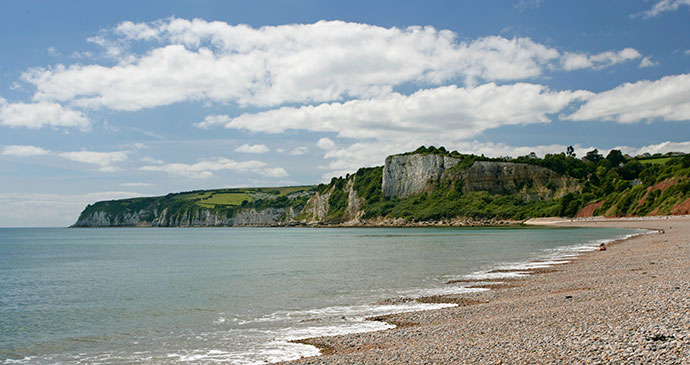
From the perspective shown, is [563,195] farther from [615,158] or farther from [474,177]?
[615,158]

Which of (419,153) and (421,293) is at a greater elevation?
(419,153)

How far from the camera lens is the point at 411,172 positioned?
19162cm

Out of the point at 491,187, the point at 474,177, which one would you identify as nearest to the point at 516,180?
the point at 491,187

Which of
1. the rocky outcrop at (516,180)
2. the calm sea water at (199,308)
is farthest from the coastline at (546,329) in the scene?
the rocky outcrop at (516,180)

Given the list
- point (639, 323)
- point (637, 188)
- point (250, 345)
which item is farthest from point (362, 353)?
point (637, 188)

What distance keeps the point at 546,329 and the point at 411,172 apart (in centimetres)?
18196

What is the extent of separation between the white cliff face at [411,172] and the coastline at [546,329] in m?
168

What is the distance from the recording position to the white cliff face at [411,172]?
609ft

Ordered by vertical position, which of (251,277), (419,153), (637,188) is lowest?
(251,277)

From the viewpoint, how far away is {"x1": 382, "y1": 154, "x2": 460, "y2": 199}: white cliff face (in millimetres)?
185750

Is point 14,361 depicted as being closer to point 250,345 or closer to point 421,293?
point 250,345

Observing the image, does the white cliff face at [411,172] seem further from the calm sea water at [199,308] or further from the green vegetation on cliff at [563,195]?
the calm sea water at [199,308]

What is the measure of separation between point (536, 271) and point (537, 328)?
1754cm

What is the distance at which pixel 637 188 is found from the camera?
115688 mm
